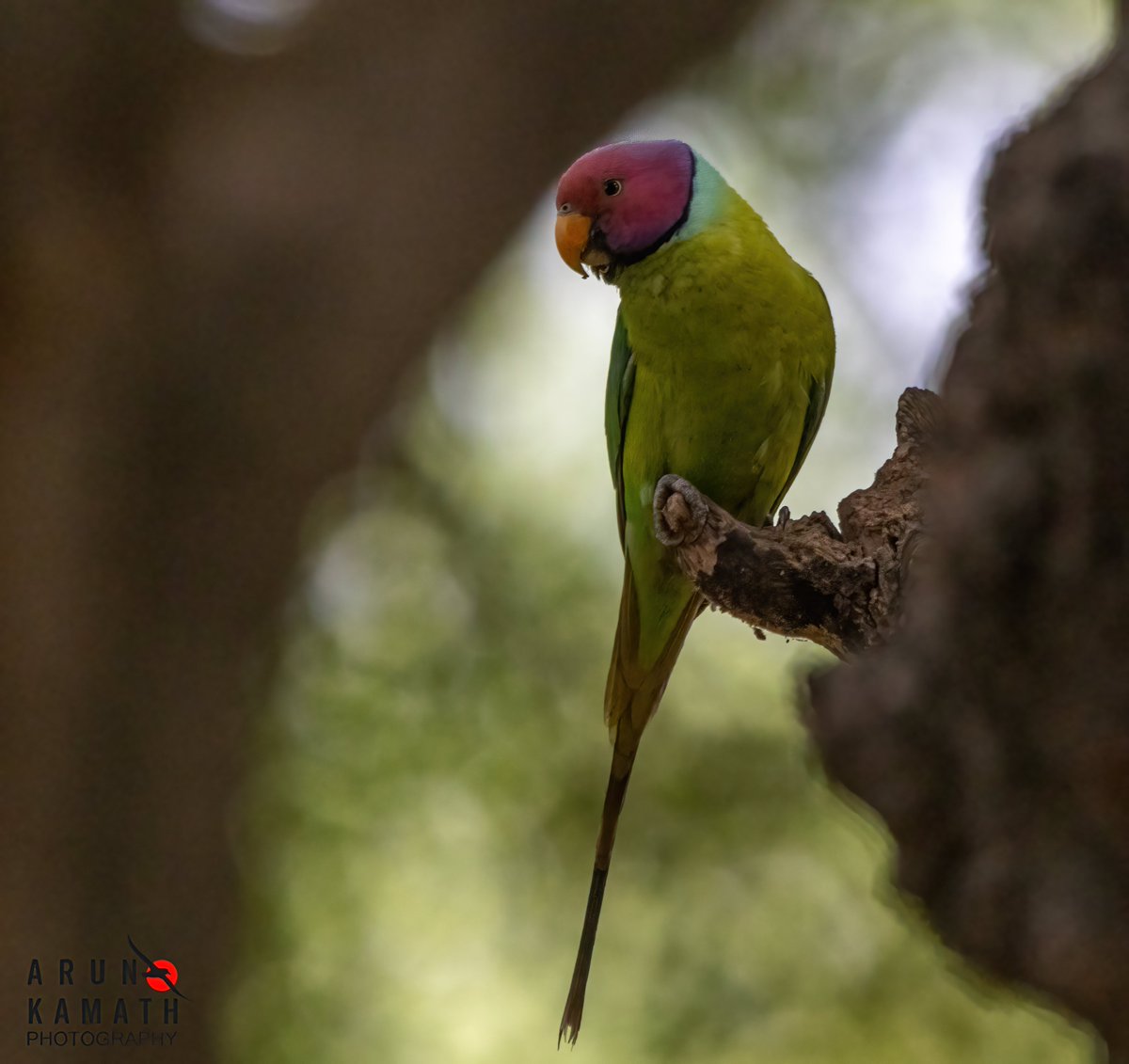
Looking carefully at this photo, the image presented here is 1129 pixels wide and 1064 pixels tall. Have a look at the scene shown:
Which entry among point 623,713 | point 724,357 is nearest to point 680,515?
point 724,357

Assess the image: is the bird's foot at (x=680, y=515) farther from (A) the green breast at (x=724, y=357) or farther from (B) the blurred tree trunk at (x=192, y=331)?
(B) the blurred tree trunk at (x=192, y=331)

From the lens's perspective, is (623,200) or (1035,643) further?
(623,200)

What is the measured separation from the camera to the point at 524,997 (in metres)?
4.61

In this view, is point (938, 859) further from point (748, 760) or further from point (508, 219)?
point (748, 760)

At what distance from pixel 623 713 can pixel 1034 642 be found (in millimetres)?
2161

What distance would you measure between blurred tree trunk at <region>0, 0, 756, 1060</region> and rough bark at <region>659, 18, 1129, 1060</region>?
2.89 m

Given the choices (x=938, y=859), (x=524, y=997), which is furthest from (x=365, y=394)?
(x=938, y=859)

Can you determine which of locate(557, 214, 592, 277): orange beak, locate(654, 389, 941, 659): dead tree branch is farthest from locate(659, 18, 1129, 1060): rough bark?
locate(557, 214, 592, 277): orange beak

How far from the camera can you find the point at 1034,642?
0.92 metres

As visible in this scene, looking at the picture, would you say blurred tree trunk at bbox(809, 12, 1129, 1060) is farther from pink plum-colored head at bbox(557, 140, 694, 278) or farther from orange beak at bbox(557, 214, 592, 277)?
orange beak at bbox(557, 214, 592, 277)

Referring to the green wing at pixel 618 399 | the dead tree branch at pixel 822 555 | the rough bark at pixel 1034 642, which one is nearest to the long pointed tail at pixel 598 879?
the green wing at pixel 618 399

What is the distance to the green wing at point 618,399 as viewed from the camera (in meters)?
2.96

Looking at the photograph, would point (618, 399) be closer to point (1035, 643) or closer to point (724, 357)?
point (724, 357)

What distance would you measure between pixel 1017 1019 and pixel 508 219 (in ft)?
10.8
